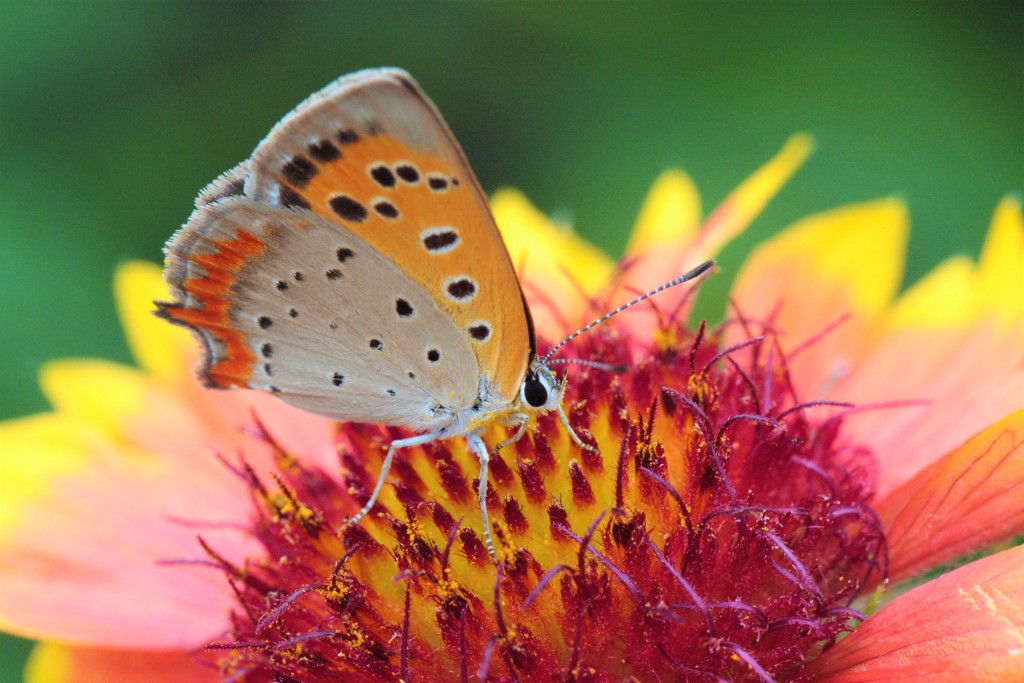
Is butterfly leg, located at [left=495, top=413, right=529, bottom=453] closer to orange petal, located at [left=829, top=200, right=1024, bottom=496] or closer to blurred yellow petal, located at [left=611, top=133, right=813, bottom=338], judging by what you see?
blurred yellow petal, located at [left=611, top=133, right=813, bottom=338]

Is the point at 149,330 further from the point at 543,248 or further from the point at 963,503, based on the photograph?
the point at 963,503

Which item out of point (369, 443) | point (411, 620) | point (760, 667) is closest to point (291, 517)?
point (369, 443)

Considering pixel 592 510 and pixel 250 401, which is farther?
pixel 250 401

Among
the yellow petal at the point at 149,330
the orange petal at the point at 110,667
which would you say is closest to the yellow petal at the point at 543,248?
the yellow petal at the point at 149,330

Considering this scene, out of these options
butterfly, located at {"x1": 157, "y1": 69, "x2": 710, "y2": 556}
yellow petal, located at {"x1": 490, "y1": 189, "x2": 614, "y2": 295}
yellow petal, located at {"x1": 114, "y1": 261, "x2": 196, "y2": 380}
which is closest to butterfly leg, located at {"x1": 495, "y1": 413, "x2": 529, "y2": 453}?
butterfly, located at {"x1": 157, "y1": 69, "x2": 710, "y2": 556}

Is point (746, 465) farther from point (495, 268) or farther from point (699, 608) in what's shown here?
point (495, 268)

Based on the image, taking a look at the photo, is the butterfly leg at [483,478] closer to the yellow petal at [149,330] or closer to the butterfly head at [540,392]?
the butterfly head at [540,392]
